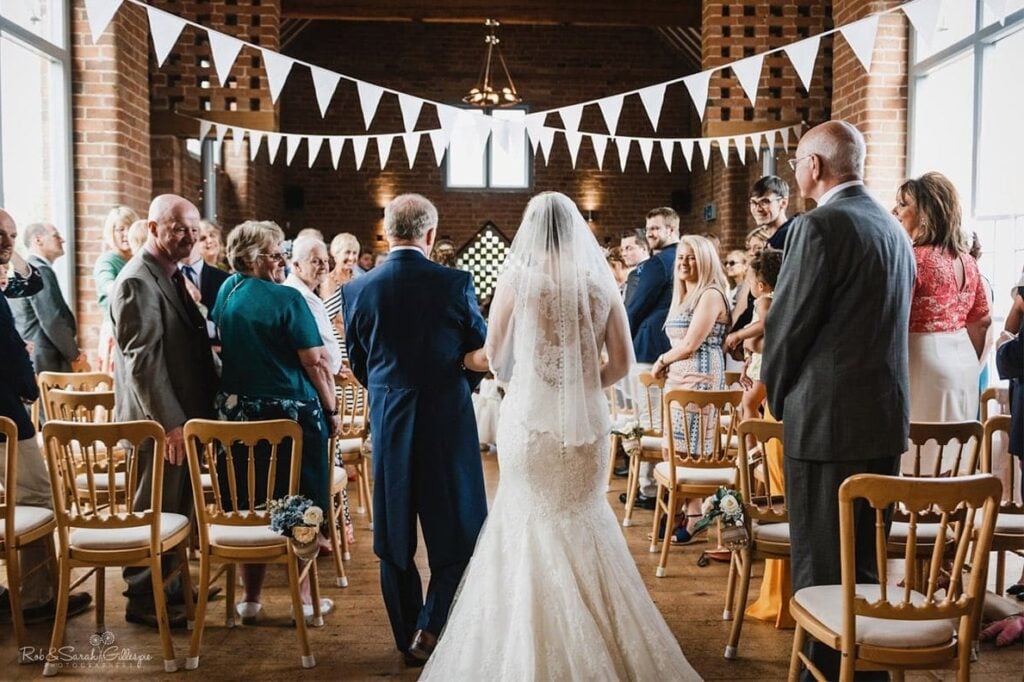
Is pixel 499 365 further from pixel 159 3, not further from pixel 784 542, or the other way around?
pixel 159 3

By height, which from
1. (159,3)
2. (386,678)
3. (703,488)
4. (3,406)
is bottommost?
(386,678)

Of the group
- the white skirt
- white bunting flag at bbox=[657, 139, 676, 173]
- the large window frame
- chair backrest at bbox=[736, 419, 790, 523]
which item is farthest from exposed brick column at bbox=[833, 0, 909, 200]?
the large window frame

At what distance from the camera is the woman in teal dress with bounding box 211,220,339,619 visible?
315 cm

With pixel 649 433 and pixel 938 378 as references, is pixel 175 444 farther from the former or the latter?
pixel 938 378

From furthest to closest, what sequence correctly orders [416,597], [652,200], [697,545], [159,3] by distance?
[652,200]
[159,3]
[697,545]
[416,597]

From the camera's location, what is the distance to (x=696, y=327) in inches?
173

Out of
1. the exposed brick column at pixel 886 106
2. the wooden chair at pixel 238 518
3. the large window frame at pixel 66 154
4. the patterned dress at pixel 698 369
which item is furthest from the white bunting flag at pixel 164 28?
the exposed brick column at pixel 886 106

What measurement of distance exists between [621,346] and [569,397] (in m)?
0.24

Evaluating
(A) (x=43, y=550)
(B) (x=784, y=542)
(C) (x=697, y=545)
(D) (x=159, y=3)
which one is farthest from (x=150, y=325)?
(D) (x=159, y=3)

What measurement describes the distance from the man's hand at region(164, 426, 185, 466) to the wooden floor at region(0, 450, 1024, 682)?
694 millimetres

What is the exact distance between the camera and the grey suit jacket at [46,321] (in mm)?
4559

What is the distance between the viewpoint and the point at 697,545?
445cm

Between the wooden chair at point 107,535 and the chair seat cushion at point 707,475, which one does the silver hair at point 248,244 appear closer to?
the wooden chair at point 107,535

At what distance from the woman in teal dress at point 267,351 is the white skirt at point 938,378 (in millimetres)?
2348
